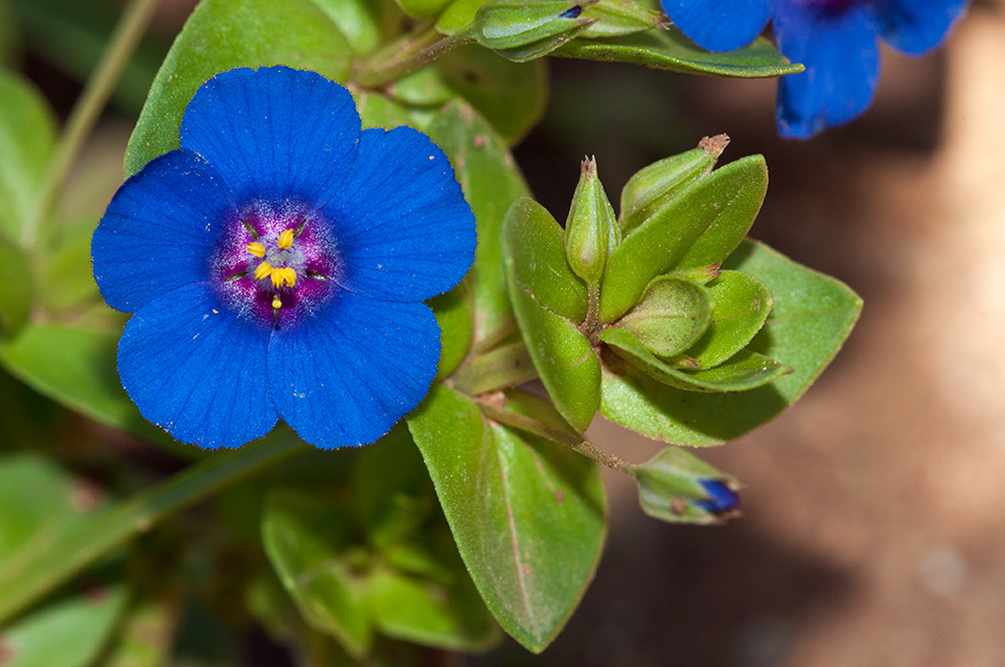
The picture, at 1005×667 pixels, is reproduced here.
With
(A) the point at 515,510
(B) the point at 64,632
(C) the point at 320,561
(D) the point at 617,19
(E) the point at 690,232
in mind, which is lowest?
(B) the point at 64,632

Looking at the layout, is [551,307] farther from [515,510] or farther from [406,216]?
[515,510]

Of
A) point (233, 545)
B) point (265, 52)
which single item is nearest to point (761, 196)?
point (265, 52)

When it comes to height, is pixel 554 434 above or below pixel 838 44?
below

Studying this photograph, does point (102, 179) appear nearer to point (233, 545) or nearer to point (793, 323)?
point (233, 545)

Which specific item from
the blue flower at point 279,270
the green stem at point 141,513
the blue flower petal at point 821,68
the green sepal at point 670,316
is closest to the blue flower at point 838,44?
the blue flower petal at point 821,68

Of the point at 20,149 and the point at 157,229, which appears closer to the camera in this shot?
the point at 157,229

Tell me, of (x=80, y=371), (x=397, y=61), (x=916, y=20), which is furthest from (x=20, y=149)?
(x=916, y=20)
